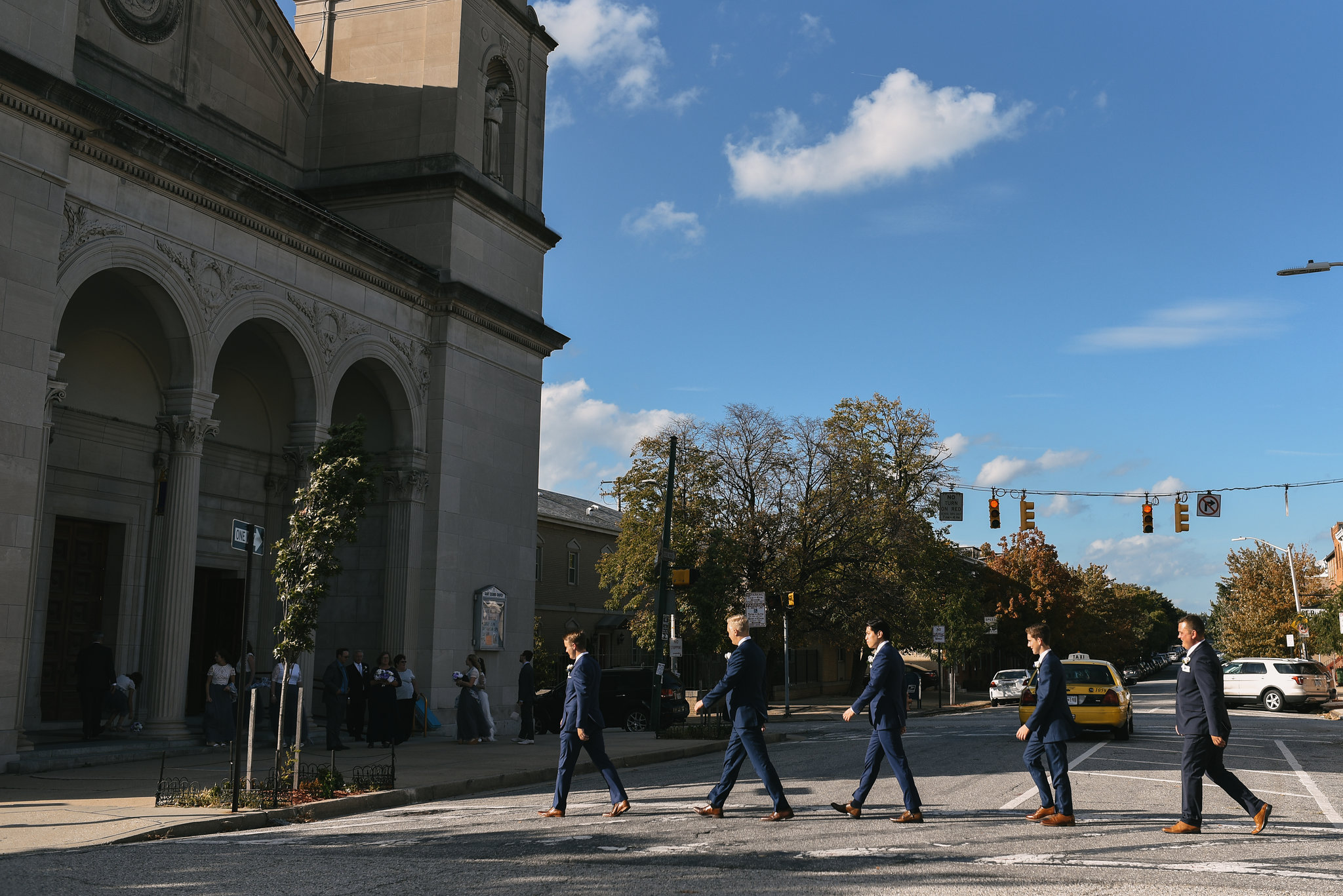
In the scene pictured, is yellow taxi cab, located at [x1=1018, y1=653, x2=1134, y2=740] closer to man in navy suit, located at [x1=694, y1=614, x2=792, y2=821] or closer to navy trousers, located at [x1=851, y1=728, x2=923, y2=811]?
navy trousers, located at [x1=851, y1=728, x2=923, y2=811]

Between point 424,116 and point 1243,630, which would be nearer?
point 424,116

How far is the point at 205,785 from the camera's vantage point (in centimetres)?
1287

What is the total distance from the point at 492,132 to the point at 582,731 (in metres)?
18.4

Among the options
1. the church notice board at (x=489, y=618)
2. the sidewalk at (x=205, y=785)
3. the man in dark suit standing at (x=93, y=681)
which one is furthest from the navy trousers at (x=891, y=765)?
the church notice board at (x=489, y=618)

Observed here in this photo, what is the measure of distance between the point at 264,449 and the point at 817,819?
1620 centimetres

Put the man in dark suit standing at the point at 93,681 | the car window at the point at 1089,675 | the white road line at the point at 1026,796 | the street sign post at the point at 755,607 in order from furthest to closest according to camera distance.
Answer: the street sign post at the point at 755,607, the car window at the point at 1089,675, the man in dark suit standing at the point at 93,681, the white road line at the point at 1026,796

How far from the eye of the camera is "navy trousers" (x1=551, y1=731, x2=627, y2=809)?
1065 centimetres

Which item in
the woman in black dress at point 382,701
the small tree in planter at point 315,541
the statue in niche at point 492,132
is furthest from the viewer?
the statue in niche at point 492,132

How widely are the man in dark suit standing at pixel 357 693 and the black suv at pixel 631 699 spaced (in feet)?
17.8

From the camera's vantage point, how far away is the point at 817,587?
37688mm

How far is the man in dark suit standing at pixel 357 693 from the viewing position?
20031 mm

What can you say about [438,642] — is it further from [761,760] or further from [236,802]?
[761,760]

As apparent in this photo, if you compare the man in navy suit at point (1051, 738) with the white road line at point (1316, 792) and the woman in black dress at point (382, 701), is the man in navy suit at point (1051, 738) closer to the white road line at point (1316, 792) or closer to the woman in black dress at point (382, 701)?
the white road line at point (1316, 792)

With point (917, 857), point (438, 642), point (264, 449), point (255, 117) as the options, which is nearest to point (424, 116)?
point (255, 117)
